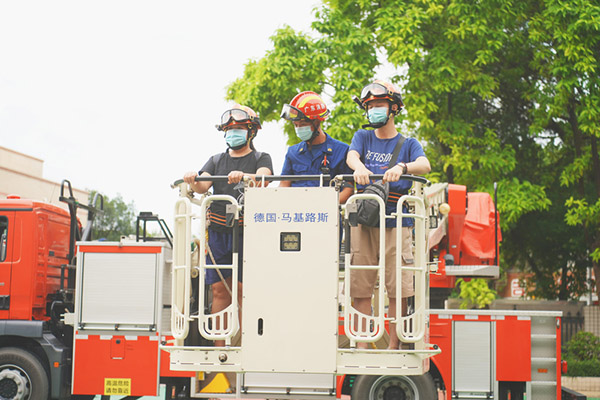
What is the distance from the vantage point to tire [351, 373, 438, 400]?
29.5 ft

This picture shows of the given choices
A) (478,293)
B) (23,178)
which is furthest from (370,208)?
(23,178)

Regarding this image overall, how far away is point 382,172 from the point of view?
257 inches

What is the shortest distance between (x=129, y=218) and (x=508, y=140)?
158 ft

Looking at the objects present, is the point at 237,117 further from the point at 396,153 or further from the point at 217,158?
the point at 396,153

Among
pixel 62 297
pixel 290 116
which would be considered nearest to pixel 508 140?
pixel 62 297

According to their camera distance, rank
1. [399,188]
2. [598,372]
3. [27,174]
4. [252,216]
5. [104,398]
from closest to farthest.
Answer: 1. [252,216]
2. [399,188]
3. [104,398]
4. [598,372]
5. [27,174]

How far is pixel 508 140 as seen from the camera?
68.0ft

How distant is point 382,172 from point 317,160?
72 cm

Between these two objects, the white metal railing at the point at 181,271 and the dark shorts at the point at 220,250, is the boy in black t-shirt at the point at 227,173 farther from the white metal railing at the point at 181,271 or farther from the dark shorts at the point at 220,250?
the white metal railing at the point at 181,271

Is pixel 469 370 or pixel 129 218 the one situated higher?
pixel 129 218

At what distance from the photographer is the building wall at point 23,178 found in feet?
137

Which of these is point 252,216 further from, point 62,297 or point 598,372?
point 598,372

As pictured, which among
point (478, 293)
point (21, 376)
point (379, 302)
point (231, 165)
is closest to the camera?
point (379, 302)

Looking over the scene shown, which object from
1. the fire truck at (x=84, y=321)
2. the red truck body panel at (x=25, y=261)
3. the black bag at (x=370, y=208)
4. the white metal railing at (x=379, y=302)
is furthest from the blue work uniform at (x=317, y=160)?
the red truck body panel at (x=25, y=261)
